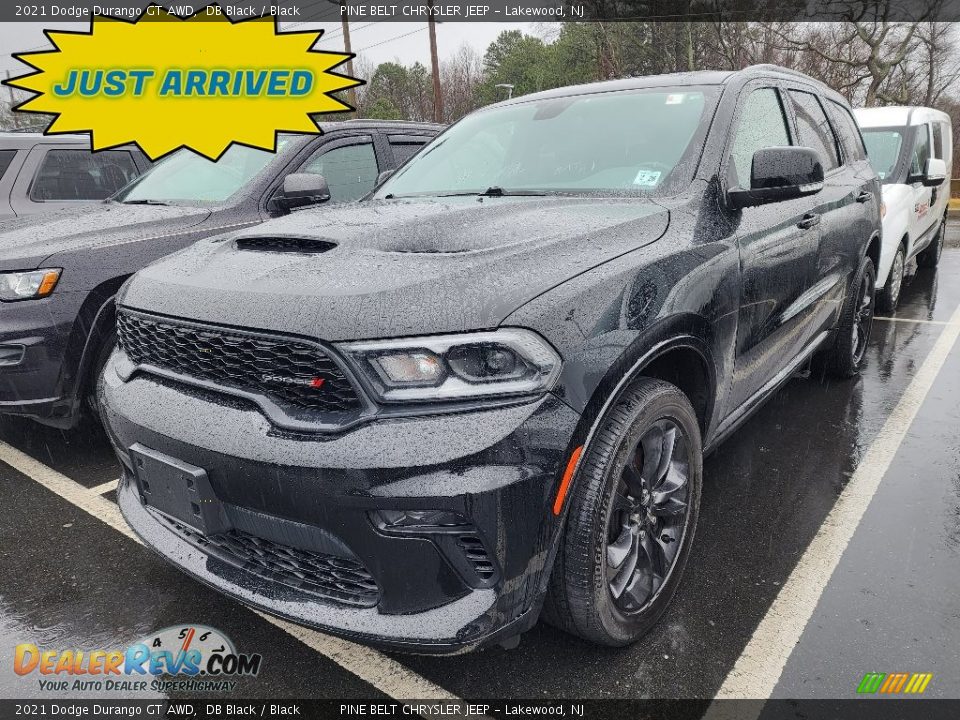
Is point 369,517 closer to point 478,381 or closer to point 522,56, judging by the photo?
point 478,381

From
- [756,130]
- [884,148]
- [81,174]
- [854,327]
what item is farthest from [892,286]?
[81,174]

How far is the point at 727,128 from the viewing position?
8.63ft

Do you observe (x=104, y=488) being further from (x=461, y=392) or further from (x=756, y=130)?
(x=756, y=130)

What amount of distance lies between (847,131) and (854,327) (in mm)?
1250

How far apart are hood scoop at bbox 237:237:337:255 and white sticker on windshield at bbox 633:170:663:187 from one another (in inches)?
46.4

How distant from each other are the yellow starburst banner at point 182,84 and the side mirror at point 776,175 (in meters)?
3.15

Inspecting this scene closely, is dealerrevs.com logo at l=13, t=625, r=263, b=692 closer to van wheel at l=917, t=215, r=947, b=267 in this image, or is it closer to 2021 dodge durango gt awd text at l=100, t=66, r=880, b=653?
2021 dodge durango gt awd text at l=100, t=66, r=880, b=653

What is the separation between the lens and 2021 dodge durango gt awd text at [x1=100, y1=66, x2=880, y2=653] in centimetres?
162

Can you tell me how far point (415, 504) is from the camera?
1573 mm

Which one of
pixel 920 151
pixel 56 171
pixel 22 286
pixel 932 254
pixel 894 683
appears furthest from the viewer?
pixel 932 254

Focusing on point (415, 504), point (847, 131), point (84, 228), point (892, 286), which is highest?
point (847, 131)

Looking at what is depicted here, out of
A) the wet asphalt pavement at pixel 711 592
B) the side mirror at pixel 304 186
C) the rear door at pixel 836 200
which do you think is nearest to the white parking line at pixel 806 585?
the wet asphalt pavement at pixel 711 592

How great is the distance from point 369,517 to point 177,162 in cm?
417

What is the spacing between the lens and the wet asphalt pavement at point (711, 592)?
205 centimetres
